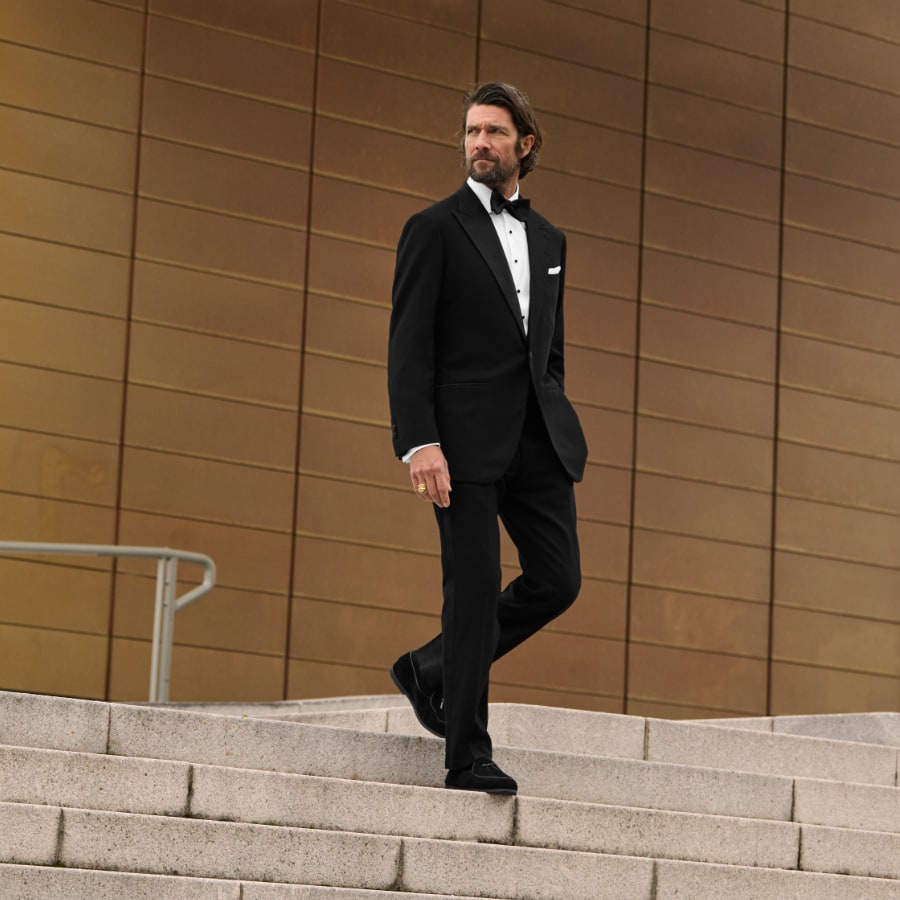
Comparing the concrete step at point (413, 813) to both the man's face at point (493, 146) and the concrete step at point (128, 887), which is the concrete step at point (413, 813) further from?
the man's face at point (493, 146)

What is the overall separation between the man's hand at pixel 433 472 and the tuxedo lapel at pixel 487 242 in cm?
47

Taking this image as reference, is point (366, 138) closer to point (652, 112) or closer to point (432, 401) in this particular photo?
point (652, 112)

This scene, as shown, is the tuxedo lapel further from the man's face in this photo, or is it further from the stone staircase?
the stone staircase

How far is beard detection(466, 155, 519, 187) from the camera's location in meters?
5.02

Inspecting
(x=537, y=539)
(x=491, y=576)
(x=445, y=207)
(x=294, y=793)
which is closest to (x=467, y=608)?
(x=491, y=576)

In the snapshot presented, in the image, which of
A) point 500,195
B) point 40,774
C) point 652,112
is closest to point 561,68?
point 652,112

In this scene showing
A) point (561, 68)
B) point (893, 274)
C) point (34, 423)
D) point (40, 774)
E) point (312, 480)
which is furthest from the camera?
point (893, 274)

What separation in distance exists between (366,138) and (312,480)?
113 inches

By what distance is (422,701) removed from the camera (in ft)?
16.6

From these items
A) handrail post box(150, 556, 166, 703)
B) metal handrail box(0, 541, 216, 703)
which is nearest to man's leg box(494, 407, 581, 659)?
handrail post box(150, 556, 166, 703)

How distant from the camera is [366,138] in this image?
1429 centimetres

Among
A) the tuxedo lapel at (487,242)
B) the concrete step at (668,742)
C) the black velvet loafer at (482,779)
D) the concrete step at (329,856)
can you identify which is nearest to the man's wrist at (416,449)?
the tuxedo lapel at (487,242)

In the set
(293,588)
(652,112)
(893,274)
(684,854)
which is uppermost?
(652,112)

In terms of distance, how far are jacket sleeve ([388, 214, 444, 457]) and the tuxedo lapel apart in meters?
0.11
